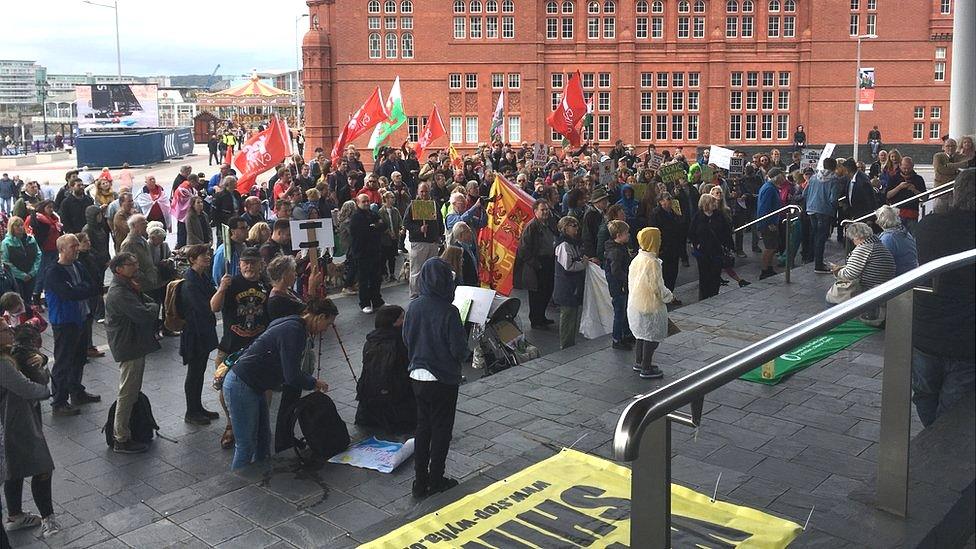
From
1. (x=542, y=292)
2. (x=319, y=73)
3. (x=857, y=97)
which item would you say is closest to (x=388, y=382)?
(x=542, y=292)

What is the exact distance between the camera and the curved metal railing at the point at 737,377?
3082 mm

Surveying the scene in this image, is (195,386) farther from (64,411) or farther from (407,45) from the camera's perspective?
(407,45)

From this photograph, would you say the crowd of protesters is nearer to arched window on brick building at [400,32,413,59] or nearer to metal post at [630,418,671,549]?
metal post at [630,418,671,549]

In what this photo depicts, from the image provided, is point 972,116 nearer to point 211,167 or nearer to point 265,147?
point 265,147

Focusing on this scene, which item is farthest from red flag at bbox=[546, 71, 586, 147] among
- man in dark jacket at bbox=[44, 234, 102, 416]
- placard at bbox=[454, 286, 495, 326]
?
man in dark jacket at bbox=[44, 234, 102, 416]

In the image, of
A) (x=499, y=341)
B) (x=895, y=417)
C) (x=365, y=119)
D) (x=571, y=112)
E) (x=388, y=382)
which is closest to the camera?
(x=895, y=417)

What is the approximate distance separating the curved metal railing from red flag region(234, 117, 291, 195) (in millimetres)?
15559

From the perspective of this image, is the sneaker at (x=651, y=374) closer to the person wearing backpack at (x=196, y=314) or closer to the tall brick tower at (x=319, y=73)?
the person wearing backpack at (x=196, y=314)

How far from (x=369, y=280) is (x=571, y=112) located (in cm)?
1379

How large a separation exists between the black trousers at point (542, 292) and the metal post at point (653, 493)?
10231 mm

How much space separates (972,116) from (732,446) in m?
11.5

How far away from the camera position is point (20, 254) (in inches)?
549

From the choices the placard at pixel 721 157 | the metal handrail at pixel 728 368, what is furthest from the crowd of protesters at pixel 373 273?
the placard at pixel 721 157

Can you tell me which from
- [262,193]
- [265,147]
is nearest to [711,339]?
[265,147]
